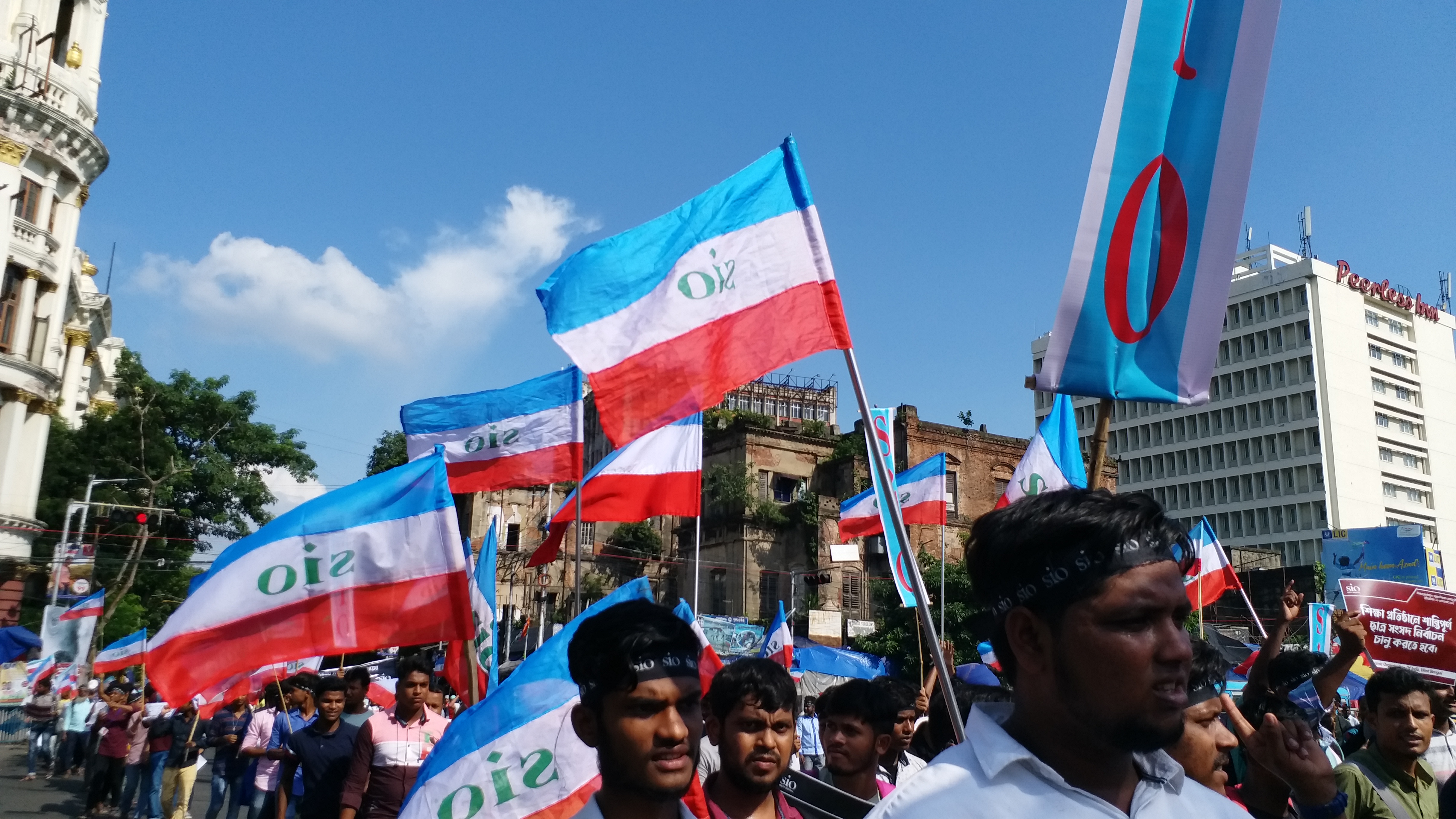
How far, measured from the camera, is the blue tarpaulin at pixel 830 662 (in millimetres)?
23562

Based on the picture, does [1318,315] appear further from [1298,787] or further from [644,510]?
[1298,787]

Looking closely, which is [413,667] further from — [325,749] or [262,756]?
[262,756]

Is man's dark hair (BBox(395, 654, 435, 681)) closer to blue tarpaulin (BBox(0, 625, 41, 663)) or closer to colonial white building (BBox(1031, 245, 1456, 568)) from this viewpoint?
blue tarpaulin (BBox(0, 625, 41, 663))

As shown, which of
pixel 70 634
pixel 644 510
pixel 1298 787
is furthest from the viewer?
pixel 70 634

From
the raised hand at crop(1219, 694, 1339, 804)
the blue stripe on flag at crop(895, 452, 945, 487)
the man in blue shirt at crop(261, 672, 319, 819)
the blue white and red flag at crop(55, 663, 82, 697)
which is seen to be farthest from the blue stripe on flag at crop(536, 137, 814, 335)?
the blue white and red flag at crop(55, 663, 82, 697)

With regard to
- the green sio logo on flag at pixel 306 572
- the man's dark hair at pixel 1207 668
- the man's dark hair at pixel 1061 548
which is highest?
the man's dark hair at pixel 1061 548

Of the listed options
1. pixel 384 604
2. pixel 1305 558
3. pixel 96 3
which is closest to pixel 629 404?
pixel 384 604

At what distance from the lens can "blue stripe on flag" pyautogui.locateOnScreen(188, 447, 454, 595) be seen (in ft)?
22.3

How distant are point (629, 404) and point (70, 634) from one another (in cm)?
2500

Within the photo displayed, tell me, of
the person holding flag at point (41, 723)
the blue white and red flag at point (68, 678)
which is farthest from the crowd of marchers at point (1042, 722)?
the blue white and red flag at point (68, 678)

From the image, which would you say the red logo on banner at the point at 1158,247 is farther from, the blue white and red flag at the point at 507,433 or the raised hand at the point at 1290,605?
the blue white and red flag at the point at 507,433

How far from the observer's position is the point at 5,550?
35.4 metres

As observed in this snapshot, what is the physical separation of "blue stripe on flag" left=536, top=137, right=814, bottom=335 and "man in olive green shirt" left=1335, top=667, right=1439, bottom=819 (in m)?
3.49

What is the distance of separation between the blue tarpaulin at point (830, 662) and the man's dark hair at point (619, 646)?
20149 millimetres
